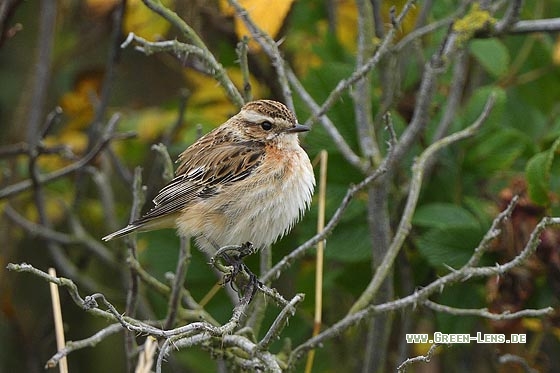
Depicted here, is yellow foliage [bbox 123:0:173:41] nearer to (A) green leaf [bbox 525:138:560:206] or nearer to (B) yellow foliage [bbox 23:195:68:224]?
(B) yellow foliage [bbox 23:195:68:224]

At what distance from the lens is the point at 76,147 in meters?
6.45

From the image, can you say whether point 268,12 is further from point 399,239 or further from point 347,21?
point 347,21

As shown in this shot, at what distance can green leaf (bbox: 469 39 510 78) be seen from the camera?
5020 millimetres

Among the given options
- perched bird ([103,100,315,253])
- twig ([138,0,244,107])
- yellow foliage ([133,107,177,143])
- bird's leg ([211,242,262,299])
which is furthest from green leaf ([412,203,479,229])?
yellow foliage ([133,107,177,143])

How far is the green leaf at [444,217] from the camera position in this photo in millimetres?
4531

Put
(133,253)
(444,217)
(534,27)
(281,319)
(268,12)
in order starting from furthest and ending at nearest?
1. (444,217)
2. (534,27)
3. (268,12)
4. (133,253)
5. (281,319)

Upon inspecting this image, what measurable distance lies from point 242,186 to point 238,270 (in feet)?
1.83

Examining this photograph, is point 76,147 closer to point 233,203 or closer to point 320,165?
point 320,165

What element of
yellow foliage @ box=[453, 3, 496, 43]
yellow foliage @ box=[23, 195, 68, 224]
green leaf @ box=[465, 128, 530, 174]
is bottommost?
green leaf @ box=[465, 128, 530, 174]

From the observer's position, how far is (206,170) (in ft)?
13.8

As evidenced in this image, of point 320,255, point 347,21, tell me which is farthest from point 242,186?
point 347,21

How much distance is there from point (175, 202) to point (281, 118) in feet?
2.00

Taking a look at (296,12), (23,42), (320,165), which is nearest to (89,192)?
(23,42)

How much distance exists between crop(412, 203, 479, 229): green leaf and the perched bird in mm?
727
